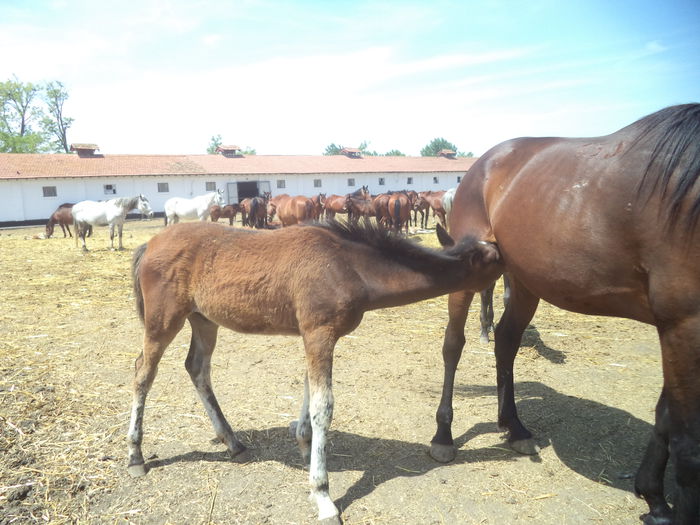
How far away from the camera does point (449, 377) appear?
369 centimetres

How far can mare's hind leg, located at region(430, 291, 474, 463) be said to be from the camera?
336cm

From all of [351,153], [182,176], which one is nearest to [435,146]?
[351,153]

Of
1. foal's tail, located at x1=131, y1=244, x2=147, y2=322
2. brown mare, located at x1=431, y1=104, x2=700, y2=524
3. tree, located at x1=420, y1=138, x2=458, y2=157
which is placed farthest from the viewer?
tree, located at x1=420, y1=138, x2=458, y2=157

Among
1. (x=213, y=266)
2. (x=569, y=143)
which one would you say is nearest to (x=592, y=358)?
(x=569, y=143)

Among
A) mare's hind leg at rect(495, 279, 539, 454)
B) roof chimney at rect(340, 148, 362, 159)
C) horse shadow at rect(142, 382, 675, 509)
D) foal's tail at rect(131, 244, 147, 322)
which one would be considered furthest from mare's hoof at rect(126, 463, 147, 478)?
roof chimney at rect(340, 148, 362, 159)

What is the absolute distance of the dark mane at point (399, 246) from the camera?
3.00m

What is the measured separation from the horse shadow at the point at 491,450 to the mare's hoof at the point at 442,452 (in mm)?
40

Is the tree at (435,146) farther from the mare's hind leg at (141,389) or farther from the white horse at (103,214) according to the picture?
the mare's hind leg at (141,389)

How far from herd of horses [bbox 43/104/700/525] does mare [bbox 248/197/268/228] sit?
61.7ft

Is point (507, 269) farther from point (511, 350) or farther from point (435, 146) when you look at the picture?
point (435, 146)

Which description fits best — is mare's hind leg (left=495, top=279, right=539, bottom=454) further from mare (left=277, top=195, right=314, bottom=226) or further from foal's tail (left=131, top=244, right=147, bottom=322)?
mare (left=277, top=195, right=314, bottom=226)

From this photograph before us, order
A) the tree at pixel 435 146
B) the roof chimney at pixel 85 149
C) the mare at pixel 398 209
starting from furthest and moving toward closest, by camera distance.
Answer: the tree at pixel 435 146
the roof chimney at pixel 85 149
the mare at pixel 398 209

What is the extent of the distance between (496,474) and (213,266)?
2.47 m

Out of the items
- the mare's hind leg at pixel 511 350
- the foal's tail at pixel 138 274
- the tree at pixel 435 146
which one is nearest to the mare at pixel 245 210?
the foal's tail at pixel 138 274
